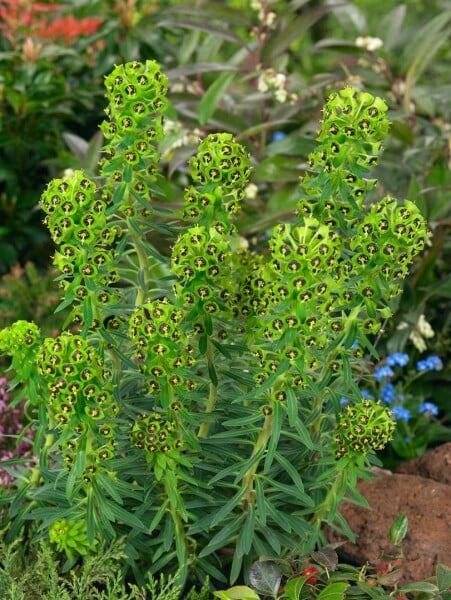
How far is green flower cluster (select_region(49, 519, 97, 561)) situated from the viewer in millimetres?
2400

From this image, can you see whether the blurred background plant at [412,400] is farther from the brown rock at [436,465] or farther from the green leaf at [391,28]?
the green leaf at [391,28]

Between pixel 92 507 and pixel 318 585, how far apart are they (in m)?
0.66

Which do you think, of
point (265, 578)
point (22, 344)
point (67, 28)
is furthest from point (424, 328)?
point (67, 28)

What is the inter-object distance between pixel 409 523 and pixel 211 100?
1988mm

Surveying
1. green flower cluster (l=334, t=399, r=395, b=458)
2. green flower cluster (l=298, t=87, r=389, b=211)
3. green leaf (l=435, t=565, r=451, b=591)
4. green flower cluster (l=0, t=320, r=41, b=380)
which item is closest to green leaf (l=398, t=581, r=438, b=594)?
green leaf (l=435, t=565, r=451, b=591)

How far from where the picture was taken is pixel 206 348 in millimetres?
2309

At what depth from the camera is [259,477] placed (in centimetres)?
236

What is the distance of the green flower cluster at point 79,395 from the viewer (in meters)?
2.03

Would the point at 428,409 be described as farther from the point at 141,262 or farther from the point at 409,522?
the point at 141,262

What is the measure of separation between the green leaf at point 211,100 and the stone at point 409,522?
65.8 inches

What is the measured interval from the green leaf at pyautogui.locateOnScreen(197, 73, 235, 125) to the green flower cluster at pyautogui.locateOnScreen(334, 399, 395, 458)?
1.88m

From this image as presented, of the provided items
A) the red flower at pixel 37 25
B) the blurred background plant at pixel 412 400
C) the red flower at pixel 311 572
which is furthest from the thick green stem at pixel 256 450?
the red flower at pixel 37 25

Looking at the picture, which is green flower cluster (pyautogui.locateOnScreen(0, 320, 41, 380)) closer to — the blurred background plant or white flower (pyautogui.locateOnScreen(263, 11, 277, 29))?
the blurred background plant

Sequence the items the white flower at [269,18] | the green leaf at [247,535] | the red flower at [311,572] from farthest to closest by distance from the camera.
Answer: the white flower at [269,18] < the red flower at [311,572] < the green leaf at [247,535]
